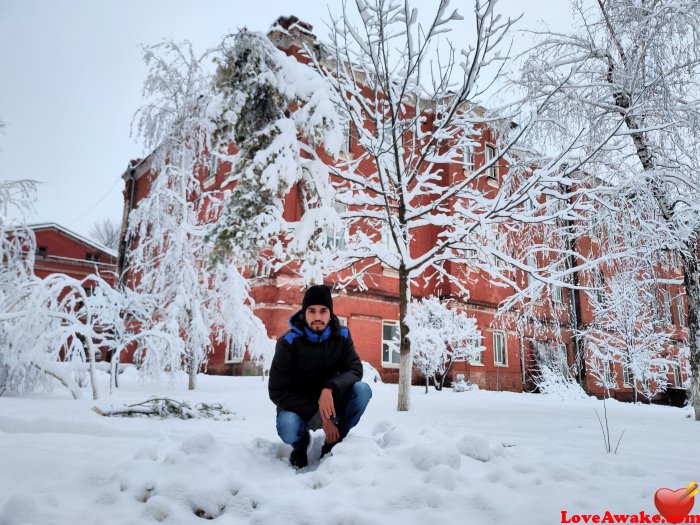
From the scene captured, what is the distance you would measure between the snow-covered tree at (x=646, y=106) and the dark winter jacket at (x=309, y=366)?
4.56 metres

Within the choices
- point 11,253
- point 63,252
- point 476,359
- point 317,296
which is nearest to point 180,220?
point 11,253

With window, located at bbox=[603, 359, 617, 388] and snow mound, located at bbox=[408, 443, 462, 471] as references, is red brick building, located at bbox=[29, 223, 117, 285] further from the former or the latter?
snow mound, located at bbox=[408, 443, 462, 471]

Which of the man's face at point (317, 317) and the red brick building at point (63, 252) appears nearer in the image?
the man's face at point (317, 317)

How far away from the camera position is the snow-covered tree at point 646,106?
6.42 metres

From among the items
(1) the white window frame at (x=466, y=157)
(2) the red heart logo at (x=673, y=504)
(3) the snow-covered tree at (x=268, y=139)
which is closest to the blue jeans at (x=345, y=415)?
(2) the red heart logo at (x=673, y=504)

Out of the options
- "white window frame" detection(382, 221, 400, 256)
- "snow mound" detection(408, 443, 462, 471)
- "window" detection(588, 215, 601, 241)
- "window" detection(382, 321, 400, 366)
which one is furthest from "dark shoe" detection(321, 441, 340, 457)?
"window" detection(382, 321, 400, 366)

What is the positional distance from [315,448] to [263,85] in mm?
5191

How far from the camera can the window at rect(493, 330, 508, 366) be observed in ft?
64.3

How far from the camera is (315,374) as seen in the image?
3441 millimetres

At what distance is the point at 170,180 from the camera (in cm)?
1345

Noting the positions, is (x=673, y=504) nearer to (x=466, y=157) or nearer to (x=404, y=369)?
(x=404, y=369)

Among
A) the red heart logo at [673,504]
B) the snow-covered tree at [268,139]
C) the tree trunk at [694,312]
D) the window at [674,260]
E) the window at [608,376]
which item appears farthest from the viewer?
the window at [608,376]

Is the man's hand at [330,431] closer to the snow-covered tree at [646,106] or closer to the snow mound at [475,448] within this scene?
the snow mound at [475,448]

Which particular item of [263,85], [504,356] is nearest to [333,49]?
[263,85]
